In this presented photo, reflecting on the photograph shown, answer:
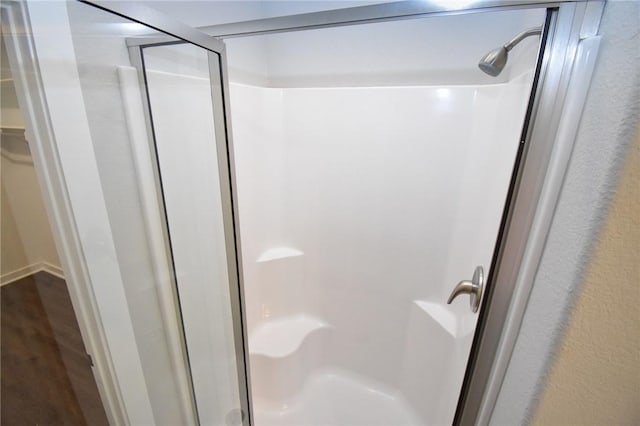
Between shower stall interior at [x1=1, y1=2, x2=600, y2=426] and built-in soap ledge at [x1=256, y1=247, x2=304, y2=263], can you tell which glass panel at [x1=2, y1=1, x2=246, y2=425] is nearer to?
shower stall interior at [x1=1, y1=2, x2=600, y2=426]

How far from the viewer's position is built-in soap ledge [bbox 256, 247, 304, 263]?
1.73 meters

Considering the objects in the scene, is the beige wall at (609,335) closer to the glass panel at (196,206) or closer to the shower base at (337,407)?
the glass panel at (196,206)

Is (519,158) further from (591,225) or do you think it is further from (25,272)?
(25,272)

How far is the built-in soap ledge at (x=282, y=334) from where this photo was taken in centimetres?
155

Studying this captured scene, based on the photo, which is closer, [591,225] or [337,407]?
[591,225]

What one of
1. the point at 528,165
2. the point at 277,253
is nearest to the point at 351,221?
the point at 277,253

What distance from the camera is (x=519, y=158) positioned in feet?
1.76

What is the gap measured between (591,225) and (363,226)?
48.8 inches

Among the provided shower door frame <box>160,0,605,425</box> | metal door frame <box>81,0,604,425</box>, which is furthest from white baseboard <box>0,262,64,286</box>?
shower door frame <box>160,0,605,425</box>

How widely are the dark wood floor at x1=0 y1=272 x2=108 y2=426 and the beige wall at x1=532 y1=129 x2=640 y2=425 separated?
1469 millimetres

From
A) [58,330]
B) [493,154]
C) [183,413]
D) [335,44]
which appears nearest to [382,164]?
[493,154]

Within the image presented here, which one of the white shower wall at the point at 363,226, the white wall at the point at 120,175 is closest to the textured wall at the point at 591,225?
the white shower wall at the point at 363,226

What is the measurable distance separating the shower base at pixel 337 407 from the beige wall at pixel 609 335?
4.14ft

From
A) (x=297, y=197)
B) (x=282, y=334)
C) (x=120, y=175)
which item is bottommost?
(x=282, y=334)
